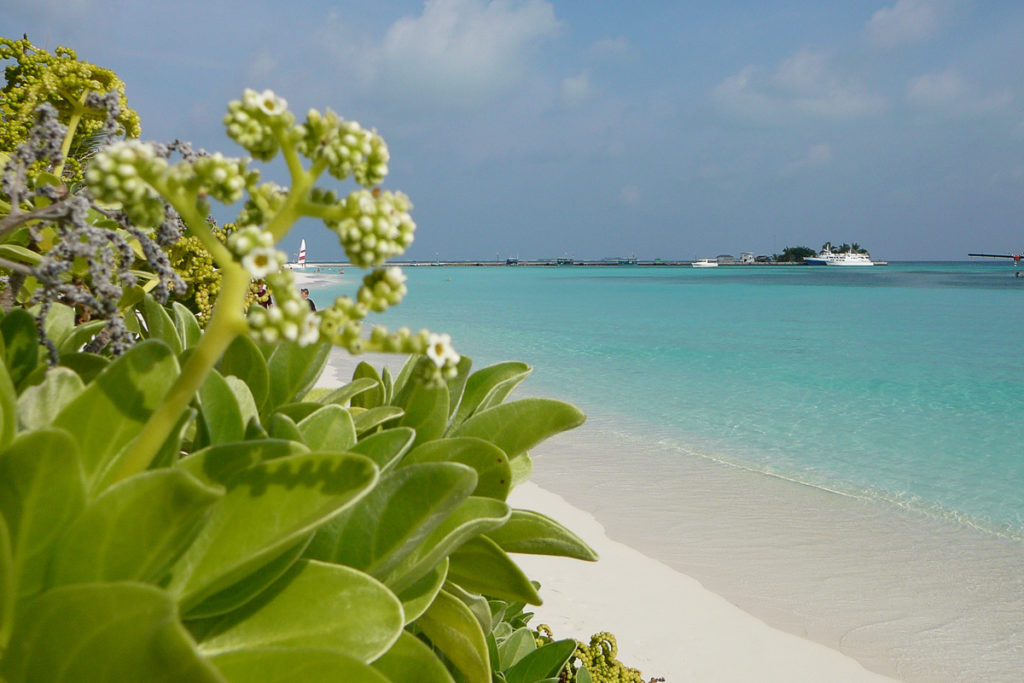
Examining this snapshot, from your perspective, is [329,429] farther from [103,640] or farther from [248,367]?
[103,640]

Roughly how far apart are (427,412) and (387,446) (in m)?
0.25

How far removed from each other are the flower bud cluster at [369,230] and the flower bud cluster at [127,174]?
17 cm

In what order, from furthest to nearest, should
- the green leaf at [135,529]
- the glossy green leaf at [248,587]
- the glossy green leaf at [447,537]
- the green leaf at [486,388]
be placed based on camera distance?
the green leaf at [486,388] → the glossy green leaf at [447,537] → the glossy green leaf at [248,587] → the green leaf at [135,529]

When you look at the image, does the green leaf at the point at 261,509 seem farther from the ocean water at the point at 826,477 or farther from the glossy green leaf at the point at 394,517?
the ocean water at the point at 826,477

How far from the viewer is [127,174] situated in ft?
2.24

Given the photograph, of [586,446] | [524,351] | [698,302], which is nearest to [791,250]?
[698,302]

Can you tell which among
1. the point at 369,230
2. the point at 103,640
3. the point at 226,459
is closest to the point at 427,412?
the point at 226,459

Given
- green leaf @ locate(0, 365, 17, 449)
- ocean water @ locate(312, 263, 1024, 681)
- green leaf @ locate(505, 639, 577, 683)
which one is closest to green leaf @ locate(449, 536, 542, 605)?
green leaf @ locate(0, 365, 17, 449)

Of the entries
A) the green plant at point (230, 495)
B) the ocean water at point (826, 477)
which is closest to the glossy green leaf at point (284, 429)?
the green plant at point (230, 495)

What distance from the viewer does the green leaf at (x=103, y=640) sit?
54 cm

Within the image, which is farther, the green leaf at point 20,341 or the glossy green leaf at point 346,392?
the glossy green leaf at point 346,392

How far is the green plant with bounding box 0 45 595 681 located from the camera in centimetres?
63

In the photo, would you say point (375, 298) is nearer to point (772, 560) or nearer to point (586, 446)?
point (772, 560)

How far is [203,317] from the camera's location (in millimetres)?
2281
